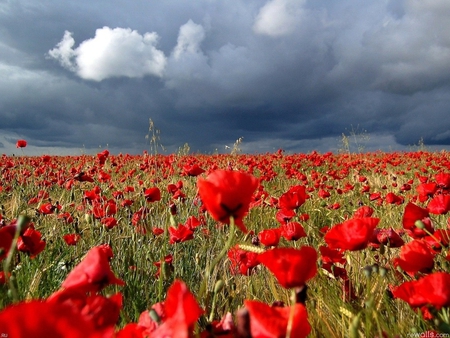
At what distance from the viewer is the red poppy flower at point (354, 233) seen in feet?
4.49

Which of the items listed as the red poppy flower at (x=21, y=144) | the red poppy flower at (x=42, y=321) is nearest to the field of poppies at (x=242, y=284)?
the red poppy flower at (x=42, y=321)

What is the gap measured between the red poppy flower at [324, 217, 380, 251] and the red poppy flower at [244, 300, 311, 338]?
26.4 inches

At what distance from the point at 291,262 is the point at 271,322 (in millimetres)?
214

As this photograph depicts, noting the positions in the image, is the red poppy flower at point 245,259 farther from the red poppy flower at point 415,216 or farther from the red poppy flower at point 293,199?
the red poppy flower at point 415,216

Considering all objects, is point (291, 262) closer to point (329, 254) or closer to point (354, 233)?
point (354, 233)

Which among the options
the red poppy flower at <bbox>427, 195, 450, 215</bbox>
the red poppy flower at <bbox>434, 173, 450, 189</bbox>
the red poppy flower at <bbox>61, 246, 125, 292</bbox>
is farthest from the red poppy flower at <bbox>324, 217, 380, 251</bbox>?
the red poppy flower at <bbox>434, 173, 450, 189</bbox>

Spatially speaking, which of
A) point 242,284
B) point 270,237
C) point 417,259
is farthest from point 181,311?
point 242,284

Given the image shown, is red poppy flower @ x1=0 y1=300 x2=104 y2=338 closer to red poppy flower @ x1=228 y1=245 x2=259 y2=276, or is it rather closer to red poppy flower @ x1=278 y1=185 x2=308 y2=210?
red poppy flower @ x1=228 y1=245 x2=259 y2=276

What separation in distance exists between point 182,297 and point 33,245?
1.27 meters

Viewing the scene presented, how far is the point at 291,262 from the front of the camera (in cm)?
93

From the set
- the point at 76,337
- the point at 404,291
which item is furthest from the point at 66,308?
the point at 404,291

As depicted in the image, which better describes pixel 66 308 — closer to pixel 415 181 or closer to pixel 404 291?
pixel 404 291

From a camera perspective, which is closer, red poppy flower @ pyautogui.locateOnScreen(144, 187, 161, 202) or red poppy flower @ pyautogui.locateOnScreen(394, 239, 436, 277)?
red poppy flower @ pyautogui.locateOnScreen(394, 239, 436, 277)

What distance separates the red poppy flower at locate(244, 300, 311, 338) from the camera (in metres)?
0.73
